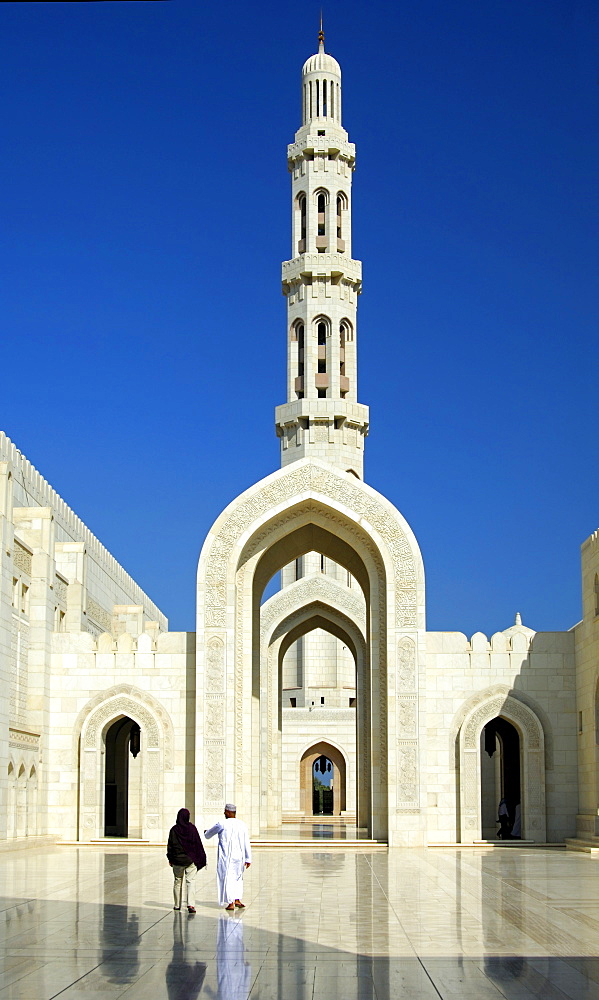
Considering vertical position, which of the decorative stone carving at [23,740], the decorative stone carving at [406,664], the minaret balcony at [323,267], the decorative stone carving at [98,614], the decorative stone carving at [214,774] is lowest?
the decorative stone carving at [214,774]

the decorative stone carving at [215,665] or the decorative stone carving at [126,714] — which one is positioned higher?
the decorative stone carving at [215,665]

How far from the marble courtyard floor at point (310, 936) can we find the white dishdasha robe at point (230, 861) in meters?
0.23

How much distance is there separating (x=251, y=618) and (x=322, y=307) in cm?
1216

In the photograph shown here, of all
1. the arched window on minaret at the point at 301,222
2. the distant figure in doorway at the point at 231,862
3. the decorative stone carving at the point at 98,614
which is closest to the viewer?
the distant figure in doorway at the point at 231,862

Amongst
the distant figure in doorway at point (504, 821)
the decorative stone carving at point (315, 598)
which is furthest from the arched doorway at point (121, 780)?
the distant figure in doorway at point (504, 821)

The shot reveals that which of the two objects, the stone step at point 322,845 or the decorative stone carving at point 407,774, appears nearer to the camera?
the stone step at point 322,845

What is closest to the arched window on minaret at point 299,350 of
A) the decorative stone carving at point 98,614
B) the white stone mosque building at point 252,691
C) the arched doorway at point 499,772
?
the decorative stone carving at point 98,614

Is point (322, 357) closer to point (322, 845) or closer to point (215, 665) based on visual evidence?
point (215, 665)

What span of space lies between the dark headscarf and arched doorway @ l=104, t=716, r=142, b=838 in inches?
716

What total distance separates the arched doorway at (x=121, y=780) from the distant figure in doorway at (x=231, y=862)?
702 inches

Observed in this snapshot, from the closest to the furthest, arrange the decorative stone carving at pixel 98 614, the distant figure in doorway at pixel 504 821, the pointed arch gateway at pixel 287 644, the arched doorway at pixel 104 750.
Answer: the arched doorway at pixel 104 750
the distant figure in doorway at pixel 504 821
the pointed arch gateway at pixel 287 644
the decorative stone carving at pixel 98 614

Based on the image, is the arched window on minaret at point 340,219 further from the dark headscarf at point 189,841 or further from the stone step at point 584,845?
the dark headscarf at point 189,841

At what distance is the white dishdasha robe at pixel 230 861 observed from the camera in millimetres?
10898

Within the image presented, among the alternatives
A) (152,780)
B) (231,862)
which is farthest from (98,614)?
(231,862)
